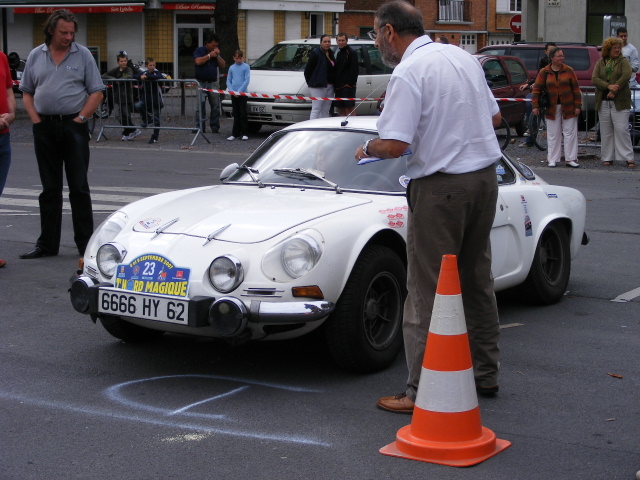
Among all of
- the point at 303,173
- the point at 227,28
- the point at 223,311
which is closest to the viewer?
the point at 223,311

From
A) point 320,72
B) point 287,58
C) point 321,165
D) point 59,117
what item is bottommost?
point 321,165

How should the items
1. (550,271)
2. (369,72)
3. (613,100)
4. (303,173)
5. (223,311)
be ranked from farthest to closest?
(369,72)
(613,100)
(550,271)
(303,173)
(223,311)

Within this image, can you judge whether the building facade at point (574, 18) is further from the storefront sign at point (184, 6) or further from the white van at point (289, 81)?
the white van at point (289, 81)

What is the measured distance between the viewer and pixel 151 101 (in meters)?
20.5

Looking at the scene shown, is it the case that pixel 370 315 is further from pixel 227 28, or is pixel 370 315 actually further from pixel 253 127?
pixel 227 28

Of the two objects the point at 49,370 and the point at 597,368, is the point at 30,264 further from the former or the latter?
the point at 597,368

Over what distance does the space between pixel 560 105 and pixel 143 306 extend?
12.1m

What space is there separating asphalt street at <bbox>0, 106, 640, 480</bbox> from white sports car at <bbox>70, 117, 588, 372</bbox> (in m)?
0.30

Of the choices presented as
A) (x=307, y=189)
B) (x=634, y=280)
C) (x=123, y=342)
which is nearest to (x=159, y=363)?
(x=123, y=342)

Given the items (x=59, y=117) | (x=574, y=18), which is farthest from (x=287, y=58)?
(x=574, y=18)

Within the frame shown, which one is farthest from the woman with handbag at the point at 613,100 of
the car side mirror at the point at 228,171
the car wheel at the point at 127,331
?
the car wheel at the point at 127,331

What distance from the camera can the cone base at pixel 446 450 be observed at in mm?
4203

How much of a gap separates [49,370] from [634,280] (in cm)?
458

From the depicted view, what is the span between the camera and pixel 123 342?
6148 millimetres
